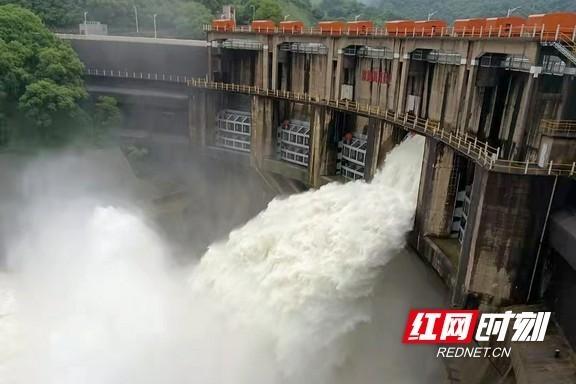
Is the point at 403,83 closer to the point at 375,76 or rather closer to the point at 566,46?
the point at 375,76

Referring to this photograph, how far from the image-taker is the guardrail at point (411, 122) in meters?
17.4

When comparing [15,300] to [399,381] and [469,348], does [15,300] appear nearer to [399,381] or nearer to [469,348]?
[399,381]

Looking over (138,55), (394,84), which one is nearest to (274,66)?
(394,84)

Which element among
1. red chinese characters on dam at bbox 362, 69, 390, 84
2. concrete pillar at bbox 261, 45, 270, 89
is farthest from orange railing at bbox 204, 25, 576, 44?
concrete pillar at bbox 261, 45, 270, 89

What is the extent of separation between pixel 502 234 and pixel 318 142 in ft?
55.8

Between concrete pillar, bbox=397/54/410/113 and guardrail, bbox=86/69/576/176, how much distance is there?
20.2 inches

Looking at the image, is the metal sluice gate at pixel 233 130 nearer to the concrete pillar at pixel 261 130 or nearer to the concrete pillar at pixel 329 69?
the concrete pillar at pixel 261 130

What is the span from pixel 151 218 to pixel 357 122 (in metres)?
16.9

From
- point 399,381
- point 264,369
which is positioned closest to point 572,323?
point 399,381

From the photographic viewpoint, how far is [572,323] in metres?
16.7

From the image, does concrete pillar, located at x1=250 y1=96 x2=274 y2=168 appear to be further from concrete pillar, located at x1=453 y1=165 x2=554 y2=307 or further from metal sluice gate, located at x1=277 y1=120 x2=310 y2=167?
concrete pillar, located at x1=453 y1=165 x2=554 y2=307

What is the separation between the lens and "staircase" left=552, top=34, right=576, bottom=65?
16611 mm

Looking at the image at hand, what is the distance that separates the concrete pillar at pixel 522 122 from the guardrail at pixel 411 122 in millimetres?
723

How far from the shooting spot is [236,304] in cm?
2267
